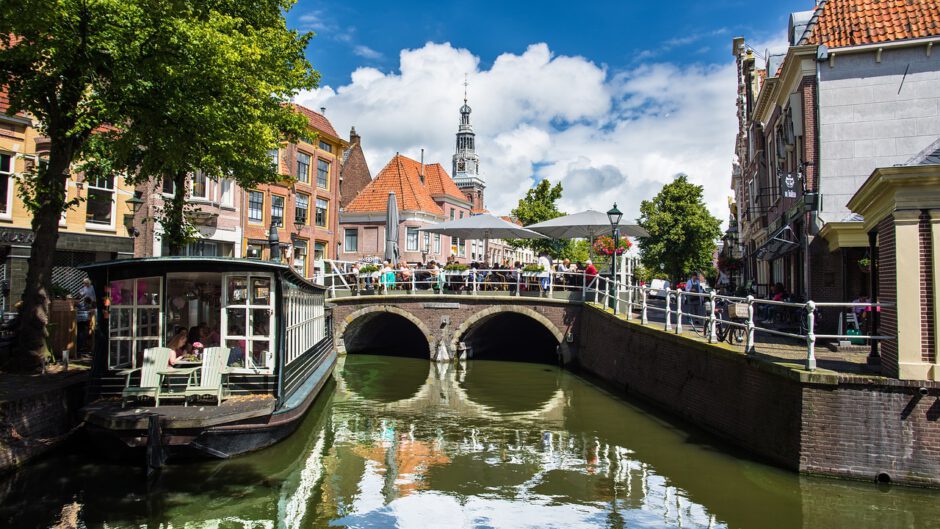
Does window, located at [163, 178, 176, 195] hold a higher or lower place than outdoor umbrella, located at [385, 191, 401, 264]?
higher

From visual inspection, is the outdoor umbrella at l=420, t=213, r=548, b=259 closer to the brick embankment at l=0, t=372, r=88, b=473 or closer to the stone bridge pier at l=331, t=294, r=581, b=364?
the stone bridge pier at l=331, t=294, r=581, b=364

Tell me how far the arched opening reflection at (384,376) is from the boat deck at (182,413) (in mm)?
6274

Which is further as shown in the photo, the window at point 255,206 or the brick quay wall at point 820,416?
the window at point 255,206

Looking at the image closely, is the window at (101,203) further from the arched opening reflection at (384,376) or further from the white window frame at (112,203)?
the arched opening reflection at (384,376)

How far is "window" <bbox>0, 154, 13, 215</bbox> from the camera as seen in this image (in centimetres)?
1669

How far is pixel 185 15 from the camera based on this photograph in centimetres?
1153

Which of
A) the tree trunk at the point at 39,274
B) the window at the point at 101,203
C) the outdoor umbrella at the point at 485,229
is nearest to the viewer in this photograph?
the tree trunk at the point at 39,274

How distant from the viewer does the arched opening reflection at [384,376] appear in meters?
16.9

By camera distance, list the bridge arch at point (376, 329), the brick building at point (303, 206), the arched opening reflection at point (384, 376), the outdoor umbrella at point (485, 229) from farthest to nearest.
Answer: the brick building at point (303, 206), the bridge arch at point (376, 329), the outdoor umbrella at point (485, 229), the arched opening reflection at point (384, 376)

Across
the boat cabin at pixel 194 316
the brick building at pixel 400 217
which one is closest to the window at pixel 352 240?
the brick building at pixel 400 217

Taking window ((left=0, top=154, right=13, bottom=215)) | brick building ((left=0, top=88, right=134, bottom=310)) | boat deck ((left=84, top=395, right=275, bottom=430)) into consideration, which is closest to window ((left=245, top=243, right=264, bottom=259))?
brick building ((left=0, top=88, right=134, bottom=310))

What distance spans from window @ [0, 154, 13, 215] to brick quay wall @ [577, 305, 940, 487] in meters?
17.4

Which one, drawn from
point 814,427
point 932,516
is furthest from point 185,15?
point 932,516

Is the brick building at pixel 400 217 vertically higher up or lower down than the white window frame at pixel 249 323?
higher up
